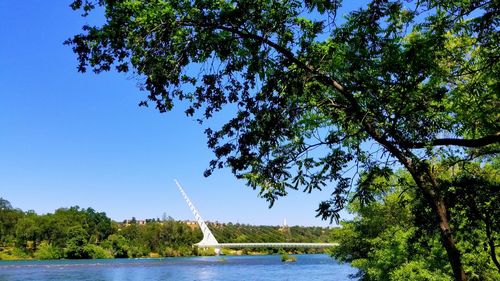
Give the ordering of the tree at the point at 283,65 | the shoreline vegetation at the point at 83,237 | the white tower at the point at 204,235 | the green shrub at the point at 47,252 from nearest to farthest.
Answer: the tree at the point at 283,65 < the green shrub at the point at 47,252 < the shoreline vegetation at the point at 83,237 < the white tower at the point at 204,235

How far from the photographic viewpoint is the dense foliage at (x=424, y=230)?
10.2m

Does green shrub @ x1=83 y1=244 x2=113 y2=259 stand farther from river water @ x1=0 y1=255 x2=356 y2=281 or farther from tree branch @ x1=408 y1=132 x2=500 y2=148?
tree branch @ x1=408 y1=132 x2=500 y2=148

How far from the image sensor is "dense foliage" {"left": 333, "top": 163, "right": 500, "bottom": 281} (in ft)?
33.4

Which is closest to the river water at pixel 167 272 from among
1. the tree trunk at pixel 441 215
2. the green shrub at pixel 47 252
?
the green shrub at pixel 47 252

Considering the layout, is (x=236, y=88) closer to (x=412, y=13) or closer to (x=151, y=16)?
(x=151, y=16)

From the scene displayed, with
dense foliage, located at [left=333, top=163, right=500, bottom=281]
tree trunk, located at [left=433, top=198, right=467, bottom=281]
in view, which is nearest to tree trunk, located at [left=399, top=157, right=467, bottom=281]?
tree trunk, located at [left=433, top=198, right=467, bottom=281]

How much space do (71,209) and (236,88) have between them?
180 m

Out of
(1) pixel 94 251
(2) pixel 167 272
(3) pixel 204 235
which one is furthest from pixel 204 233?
(2) pixel 167 272

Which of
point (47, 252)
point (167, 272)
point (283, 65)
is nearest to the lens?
point (283, 65)

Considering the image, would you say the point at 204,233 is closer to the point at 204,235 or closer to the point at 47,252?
the point at 204,235

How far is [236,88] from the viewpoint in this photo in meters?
8.23

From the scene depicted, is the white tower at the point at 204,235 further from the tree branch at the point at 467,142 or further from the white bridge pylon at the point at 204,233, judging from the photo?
the tree branch at the point at 467,142

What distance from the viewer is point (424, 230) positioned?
12.0 m

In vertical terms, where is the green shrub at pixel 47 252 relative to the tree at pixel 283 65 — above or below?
above
